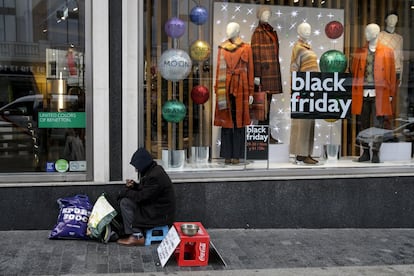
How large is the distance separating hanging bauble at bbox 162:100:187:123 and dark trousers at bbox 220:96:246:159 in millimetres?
613

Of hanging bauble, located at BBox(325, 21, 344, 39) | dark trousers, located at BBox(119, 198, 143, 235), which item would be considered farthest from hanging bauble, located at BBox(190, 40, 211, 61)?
dark trousers, located at BBox(119, 198, 143, 235)

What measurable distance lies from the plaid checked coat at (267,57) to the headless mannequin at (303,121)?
246 mm

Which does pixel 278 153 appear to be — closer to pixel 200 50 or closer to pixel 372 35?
pixel 200 50

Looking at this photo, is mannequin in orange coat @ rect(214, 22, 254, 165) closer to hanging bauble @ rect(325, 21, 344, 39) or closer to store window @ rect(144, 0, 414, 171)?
store window @ rect(144, 0, 414, 171)

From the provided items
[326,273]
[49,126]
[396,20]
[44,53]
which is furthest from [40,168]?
[396,20]

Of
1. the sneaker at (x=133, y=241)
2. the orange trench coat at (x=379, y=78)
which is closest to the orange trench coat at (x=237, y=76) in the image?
the orange trench coat at (x=379, y=78)

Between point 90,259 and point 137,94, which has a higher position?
point 137,94

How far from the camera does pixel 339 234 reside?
6.55 metres

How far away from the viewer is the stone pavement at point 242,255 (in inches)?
202

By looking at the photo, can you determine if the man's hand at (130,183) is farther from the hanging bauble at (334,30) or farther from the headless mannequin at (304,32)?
the hanging bauble at (334,30)

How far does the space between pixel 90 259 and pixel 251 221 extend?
2.13 m

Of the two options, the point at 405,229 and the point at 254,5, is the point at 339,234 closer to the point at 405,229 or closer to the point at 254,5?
the point at 405,229

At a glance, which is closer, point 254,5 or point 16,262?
point 16,262

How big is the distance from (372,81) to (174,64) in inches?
112
